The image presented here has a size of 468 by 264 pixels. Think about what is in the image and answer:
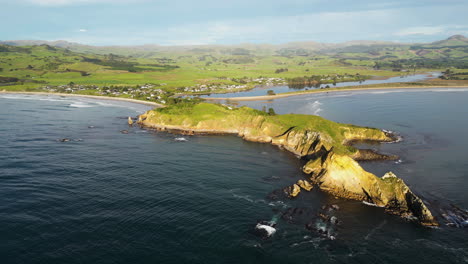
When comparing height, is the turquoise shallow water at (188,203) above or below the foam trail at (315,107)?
below

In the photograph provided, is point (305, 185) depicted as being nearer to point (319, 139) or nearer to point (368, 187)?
point (368, 187)

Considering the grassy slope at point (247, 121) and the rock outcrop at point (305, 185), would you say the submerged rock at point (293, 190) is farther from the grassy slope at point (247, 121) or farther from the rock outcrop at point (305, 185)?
the grassy slope at point (247, 121)


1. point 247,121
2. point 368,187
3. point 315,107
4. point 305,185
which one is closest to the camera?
point 368,187

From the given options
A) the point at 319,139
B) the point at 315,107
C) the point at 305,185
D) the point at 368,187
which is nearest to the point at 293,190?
the point at 305,185

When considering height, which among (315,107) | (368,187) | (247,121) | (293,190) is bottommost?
(293,190)

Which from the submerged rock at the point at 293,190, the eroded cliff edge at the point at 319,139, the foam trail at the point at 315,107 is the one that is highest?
the foam trail at the point at 315,107

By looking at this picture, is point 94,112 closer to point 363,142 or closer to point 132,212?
point 132,212

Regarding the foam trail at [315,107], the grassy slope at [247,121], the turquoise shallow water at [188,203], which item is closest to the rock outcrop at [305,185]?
the turquoise shallow water at [188,203]
